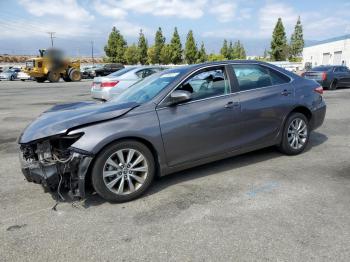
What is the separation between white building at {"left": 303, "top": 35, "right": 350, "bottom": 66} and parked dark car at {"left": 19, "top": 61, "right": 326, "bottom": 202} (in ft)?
153

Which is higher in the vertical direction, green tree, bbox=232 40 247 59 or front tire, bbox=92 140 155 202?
green tree, bbox=232 40 247 59

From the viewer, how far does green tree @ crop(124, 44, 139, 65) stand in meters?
65.6

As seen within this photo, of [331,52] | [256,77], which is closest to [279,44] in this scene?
[331,52]

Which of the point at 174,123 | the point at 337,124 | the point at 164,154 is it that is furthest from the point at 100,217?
the point at 337,124

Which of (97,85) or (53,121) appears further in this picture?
(97,85)

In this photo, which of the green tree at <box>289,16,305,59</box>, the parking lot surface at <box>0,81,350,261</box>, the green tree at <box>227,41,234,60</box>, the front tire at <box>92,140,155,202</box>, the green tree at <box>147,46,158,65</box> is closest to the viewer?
the parking lot surface at <box>0,81,350,261</box>

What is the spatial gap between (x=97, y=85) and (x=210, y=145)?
8794mm

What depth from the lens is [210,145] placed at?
4.64m

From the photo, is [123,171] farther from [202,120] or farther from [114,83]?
[114,83]

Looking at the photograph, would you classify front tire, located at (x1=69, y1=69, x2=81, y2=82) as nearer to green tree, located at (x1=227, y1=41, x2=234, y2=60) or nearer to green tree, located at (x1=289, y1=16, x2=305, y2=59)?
green tree, located at (x1=289, y1=16, x2=305, y2=59)

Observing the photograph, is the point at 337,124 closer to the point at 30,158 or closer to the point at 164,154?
the point at 164,154

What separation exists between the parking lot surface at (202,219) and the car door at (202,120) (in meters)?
0.45

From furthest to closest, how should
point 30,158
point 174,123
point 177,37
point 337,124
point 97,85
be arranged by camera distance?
point 177,37 → point 97,85 → point 337,124 → point 174,123 → point 30,158

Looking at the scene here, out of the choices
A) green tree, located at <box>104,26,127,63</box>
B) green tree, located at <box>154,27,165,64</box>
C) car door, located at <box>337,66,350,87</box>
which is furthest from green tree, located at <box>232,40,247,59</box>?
car door, located at <box>337,66,350,87</box>
